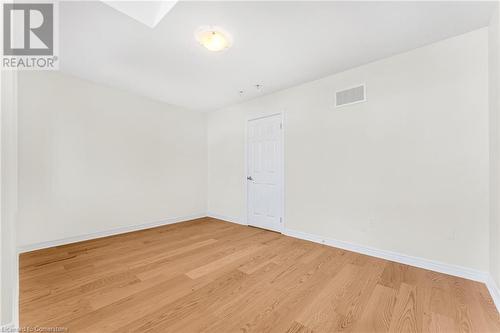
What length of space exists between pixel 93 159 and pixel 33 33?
180cm

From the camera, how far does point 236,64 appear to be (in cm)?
270

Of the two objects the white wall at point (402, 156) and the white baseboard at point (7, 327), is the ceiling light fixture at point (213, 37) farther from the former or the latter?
the white baseboard at point (7, 327)

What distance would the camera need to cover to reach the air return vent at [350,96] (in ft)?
8.94

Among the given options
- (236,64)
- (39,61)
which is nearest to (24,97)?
(39,61)

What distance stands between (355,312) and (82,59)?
4.07 m

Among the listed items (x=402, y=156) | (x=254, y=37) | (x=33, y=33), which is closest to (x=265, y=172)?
(x=402, y=156)

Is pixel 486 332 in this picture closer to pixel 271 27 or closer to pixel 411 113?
pixel 411 113

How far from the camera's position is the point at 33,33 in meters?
2.05

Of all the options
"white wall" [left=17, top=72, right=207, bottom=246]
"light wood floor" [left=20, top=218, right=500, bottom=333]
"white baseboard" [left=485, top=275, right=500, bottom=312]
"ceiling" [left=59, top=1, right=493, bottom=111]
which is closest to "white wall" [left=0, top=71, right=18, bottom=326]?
"light wood floor" [left=20, top=218, right=500, bottom=333]

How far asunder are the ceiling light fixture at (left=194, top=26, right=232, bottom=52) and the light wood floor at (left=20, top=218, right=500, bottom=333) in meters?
2.43

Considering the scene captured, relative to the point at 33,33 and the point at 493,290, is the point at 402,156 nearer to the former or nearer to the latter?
the point at 493,290

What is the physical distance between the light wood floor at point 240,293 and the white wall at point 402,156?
0.41 meters

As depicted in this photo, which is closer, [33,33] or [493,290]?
[493,290]

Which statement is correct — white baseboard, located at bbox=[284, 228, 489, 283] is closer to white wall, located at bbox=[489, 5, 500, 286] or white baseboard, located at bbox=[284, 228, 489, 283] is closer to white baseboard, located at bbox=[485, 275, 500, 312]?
white baseboard, located at bbox=[485, 275, 500, 312]
